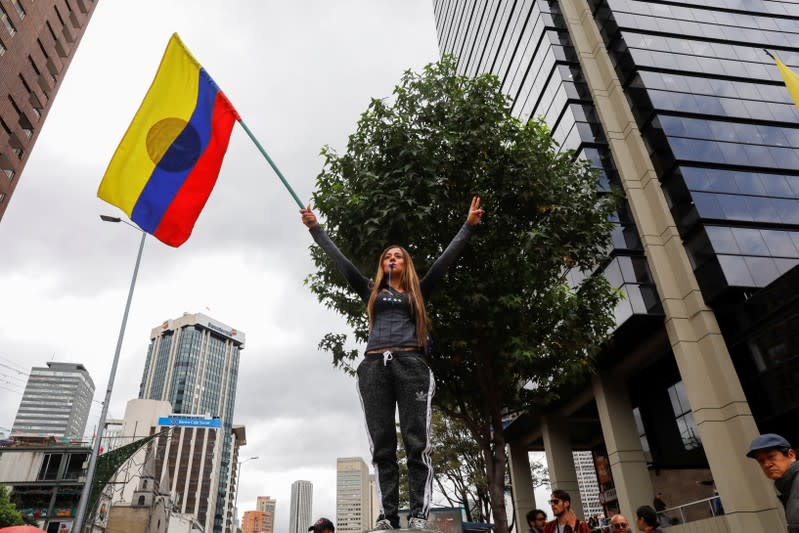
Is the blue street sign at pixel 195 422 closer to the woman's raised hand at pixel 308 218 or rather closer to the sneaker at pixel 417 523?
the woman's raised hand at pixel 308 218

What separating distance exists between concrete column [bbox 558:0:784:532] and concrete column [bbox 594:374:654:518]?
3.43m

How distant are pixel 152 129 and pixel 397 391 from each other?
Result: 14.6 ft

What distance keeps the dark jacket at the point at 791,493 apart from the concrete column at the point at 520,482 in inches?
1080

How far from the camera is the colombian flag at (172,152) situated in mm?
5816

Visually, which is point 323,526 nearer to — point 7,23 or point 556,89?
point 556,89

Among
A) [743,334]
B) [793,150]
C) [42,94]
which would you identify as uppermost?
[42,94]

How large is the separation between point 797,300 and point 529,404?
8.72 meters

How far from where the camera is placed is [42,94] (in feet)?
142

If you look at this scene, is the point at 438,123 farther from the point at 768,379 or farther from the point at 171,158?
the point at 768,379

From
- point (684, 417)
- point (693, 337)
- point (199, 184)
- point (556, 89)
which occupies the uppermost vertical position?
point (556, 89)

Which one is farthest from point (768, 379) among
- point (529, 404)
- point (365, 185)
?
point (365, 185)

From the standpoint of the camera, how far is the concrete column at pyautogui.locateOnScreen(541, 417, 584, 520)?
23250 mm

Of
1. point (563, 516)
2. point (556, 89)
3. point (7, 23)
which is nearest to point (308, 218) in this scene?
point (563, 516)

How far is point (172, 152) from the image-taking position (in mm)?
6000
